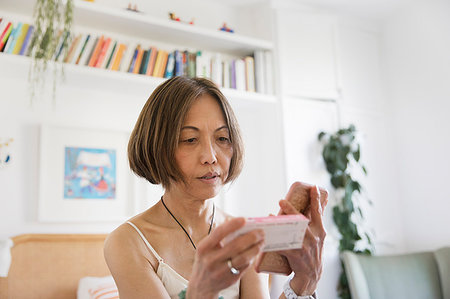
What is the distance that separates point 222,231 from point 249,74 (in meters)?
2.21

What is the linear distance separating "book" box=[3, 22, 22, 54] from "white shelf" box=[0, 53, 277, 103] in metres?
0.07

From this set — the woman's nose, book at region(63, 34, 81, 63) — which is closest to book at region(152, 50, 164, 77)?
book at region(63, 34, 81, 63)

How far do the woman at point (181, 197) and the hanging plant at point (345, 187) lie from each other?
1.70 metres

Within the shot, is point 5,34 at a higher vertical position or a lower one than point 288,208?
higher

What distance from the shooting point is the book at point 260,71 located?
2.88 metres

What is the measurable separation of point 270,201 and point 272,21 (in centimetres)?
129

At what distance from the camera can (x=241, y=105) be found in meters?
2.91

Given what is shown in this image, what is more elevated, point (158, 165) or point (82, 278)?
point (158, 165)

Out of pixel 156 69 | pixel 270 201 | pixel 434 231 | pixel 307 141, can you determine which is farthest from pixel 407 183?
pixel 156 69

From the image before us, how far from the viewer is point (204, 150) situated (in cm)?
114

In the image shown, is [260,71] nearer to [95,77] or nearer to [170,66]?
→ [170,66]

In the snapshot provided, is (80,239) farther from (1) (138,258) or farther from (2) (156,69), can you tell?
(1) (138,258)

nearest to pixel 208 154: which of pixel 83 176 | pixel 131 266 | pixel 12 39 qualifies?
pixel 131 266

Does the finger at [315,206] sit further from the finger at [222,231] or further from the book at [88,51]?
the book at [88,51]
